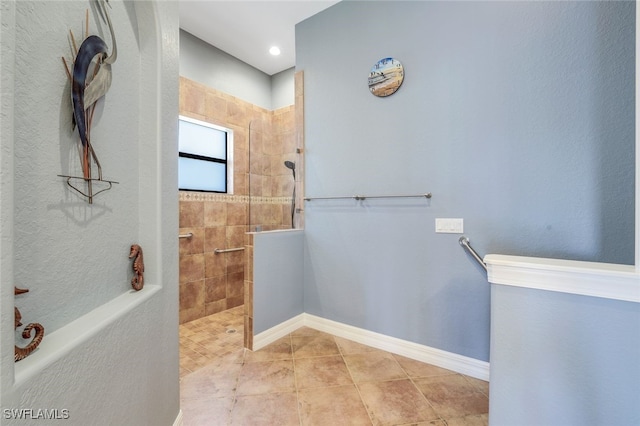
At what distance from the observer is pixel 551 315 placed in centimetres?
116

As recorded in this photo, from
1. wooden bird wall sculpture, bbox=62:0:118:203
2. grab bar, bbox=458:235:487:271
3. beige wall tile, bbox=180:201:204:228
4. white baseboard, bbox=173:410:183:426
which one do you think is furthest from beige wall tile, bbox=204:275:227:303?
grab bar, bbox=458:235:487:271

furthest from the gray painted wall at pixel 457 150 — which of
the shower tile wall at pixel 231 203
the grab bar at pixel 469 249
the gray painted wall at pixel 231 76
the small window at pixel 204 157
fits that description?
the small window at pixel 204 157

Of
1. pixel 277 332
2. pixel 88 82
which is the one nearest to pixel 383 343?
pixel 277 332

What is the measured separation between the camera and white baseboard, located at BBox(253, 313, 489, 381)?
74.4 inches

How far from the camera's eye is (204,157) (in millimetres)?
3143

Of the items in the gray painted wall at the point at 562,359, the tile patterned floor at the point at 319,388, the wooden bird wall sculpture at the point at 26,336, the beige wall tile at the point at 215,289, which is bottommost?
the tile patterned floor at the point at 319,388

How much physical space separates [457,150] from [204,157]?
2.67m

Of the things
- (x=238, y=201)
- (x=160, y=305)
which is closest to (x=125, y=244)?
(x=160, y=305)

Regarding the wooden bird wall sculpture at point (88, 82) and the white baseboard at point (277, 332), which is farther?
the white baseboard at point (277, 332)

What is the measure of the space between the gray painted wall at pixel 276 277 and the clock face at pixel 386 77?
1.48m

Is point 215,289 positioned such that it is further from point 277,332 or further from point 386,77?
point 386,77

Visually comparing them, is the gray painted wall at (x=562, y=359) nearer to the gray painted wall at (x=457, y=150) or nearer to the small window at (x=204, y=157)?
the gray painted wall at (x=457, y=150)

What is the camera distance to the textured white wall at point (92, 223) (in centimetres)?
59

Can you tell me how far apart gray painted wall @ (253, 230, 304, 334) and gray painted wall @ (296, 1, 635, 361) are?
0.42 ft
